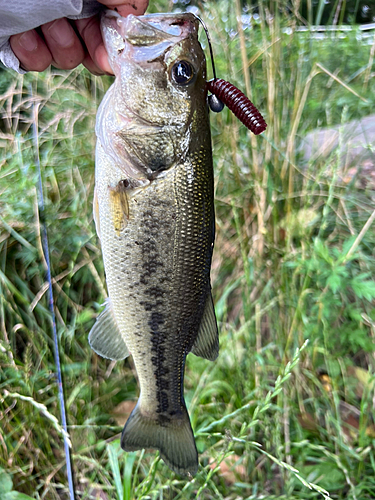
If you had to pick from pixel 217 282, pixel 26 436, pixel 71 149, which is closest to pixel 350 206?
pixel 217 282

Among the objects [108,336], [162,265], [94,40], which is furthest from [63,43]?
[108,336]

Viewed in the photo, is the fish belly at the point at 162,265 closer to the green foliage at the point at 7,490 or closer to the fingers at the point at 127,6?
the fingers at the point at 127,6

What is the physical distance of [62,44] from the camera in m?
1.26

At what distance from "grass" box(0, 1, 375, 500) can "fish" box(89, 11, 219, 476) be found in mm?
640

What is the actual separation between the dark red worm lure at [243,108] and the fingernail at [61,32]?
63cm

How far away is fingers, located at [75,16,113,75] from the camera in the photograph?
49.0 inches

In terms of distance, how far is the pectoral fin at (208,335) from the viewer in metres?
1.17

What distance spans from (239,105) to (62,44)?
76cm

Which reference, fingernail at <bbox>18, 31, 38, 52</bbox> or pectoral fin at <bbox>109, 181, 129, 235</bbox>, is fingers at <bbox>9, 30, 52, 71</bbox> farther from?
pectoral fin at <bbox>109, 181, 129, 235</bbox>

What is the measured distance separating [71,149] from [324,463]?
2.27 metres

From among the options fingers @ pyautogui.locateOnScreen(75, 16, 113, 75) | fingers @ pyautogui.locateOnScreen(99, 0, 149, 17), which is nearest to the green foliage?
fingers @ pyautogui.locateOnScreen(75, 16, 113, 75)

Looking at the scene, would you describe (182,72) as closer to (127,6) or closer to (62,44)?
(127,6)

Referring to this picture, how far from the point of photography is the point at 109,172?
41.7 inches

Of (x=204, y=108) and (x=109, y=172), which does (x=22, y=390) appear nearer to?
(x=109, y=172)
